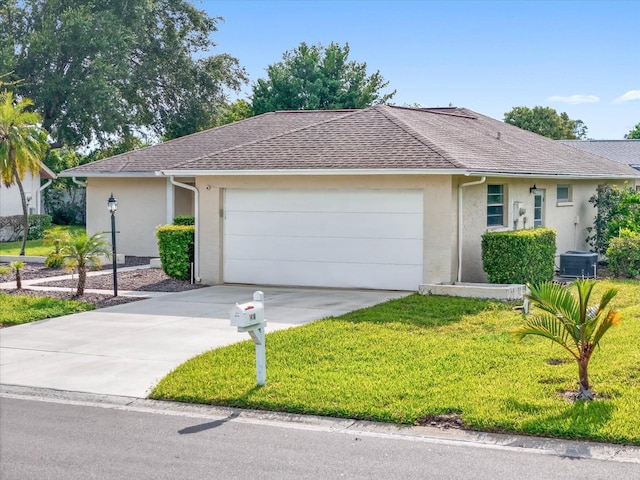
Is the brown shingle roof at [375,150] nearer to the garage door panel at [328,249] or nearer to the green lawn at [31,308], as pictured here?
the garage door panel at [328,249]

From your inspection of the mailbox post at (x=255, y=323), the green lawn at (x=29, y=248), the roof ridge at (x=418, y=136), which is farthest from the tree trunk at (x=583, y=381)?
the green lawn at (x=29, y=248)

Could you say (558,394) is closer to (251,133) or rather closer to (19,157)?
(251,133)

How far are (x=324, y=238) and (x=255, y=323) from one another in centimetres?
794

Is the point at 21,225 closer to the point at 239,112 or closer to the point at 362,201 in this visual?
the point at 362,201

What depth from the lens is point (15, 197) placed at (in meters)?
32.7

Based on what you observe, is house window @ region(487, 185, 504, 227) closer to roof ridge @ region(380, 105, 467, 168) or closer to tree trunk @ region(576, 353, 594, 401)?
roof ridge @ region(380, 105, 467, 168)

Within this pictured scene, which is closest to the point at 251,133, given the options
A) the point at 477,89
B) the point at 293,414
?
the point at 477,89

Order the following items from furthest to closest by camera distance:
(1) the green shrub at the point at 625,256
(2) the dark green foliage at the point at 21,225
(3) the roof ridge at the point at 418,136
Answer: (2) the dark green foliage at the point at 21,225 < (1) the green shrub at the point at 625,256 < (3) the roof ridge at the point at 418,136

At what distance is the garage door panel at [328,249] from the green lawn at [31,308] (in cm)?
A: 382

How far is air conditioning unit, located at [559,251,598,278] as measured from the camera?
18.9 meters

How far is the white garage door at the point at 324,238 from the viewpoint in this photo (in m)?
15.9

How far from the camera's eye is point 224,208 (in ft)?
57.1

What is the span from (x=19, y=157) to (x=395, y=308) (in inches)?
565

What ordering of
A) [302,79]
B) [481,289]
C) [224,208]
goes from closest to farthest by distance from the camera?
[481,289]
[224,208]
[302,79]
